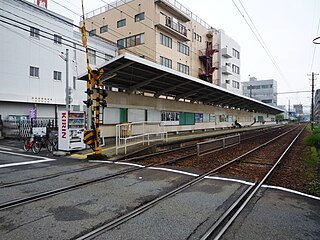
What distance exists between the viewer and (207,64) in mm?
42125

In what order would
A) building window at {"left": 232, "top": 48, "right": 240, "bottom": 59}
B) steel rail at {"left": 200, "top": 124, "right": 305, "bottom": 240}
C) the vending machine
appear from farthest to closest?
building window at {"left": 232, "top": 48, "right": 240, "bottom": 59}, the vending machine, steel rail at {"left": 200, "top": 124, "right": 305, "bottom": 240}

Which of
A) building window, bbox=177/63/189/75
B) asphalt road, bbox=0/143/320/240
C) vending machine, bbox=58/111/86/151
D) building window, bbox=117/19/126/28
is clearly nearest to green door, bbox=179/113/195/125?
building window, bbox=177/63/189/75

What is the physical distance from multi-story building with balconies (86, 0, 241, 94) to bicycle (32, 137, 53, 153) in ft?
49.1

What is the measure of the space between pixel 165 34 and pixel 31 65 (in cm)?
1812

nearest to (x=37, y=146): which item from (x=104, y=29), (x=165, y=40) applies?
(x=165, y=40)

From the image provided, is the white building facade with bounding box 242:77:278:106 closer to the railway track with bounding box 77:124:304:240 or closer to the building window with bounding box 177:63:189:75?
the building window with bounding box 177:63:189:75

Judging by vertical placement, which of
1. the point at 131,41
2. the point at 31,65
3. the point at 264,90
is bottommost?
the point at 31,65

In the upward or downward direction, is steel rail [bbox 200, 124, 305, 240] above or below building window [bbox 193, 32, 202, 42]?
below

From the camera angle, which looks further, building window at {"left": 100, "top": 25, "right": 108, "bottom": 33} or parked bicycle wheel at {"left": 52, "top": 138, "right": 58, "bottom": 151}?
building window at {"left": 100, "top": 25, "right": 108, "bottom": 33}

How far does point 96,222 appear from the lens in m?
3.88

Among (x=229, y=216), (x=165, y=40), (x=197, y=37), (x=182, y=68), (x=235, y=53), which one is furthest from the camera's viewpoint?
(x=235, y=53)

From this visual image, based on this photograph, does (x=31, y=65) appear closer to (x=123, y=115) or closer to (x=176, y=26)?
(x=123, y=115)

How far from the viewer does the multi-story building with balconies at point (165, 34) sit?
3053 centimetres

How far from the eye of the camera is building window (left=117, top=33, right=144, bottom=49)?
104ft
